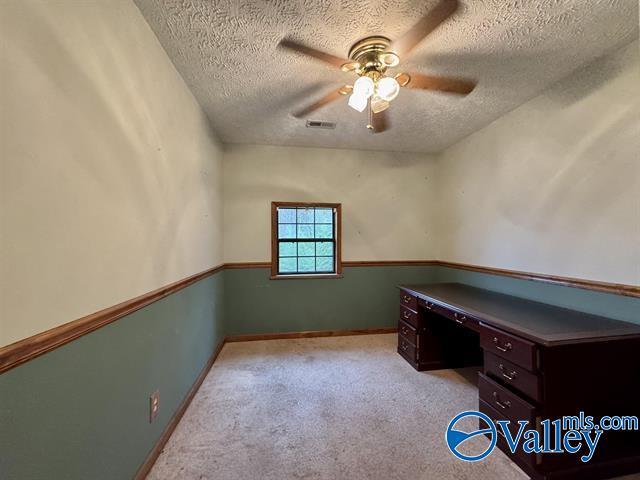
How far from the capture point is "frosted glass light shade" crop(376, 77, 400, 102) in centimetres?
160

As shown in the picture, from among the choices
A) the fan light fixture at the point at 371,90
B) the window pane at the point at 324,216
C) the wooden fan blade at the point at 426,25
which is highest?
the wooden fan blade at the point at 426,25

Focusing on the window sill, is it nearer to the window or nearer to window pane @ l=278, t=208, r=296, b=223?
the window

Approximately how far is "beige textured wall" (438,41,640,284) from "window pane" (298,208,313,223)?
2035 millimetres

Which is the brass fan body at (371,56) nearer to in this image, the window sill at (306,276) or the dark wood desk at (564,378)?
the dark wood desk at (564,378)

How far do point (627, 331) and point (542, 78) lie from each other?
1.87 m

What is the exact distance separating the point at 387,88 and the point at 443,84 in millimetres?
534

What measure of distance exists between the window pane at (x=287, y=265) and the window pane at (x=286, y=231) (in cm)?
32

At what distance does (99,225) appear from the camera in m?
1.16

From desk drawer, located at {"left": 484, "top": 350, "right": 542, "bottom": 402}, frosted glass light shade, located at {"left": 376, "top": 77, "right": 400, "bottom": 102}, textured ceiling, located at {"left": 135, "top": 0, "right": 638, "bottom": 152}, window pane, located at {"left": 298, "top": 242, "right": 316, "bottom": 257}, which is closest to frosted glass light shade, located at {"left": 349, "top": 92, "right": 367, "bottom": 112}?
frosted glass light shade, located at {"left": 376, "top": 77, "right": 400, "bottom": 102}

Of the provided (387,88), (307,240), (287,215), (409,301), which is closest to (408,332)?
(409,301)

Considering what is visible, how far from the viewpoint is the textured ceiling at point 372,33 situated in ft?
4.87

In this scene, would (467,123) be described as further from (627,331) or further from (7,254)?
(7,254)

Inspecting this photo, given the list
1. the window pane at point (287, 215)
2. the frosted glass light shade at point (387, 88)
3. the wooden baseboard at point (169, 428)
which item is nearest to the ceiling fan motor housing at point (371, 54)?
the frosted glass light shade at point (387, 88)

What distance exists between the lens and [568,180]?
2152mm
